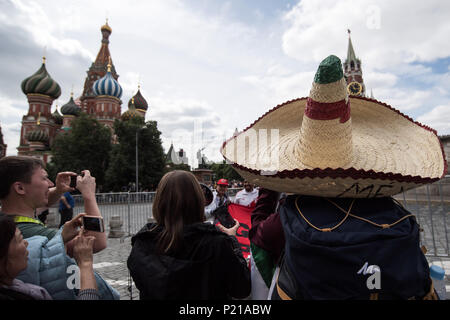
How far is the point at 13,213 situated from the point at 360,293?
2.06 meters

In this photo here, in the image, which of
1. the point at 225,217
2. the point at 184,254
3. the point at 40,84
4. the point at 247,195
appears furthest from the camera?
the point at 40,84

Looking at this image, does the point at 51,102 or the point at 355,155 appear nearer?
the point at 355,155

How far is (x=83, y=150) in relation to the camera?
105 ft

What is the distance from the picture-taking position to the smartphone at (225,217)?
3.40m

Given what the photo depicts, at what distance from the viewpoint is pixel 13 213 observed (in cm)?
164

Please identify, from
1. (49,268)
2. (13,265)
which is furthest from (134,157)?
(13,265)

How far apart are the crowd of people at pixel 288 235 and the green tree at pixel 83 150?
33.2 m

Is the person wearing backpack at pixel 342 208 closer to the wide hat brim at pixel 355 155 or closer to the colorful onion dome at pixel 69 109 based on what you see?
the wide hat brim at pixel 355 155

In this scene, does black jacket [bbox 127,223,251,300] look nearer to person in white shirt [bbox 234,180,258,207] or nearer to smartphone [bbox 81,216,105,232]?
smartphone [bbox 81,216,105,232]

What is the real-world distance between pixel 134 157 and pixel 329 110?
29.7 meters

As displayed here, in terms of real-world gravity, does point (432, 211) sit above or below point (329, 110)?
below

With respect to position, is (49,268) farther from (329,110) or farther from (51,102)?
(51,102)
